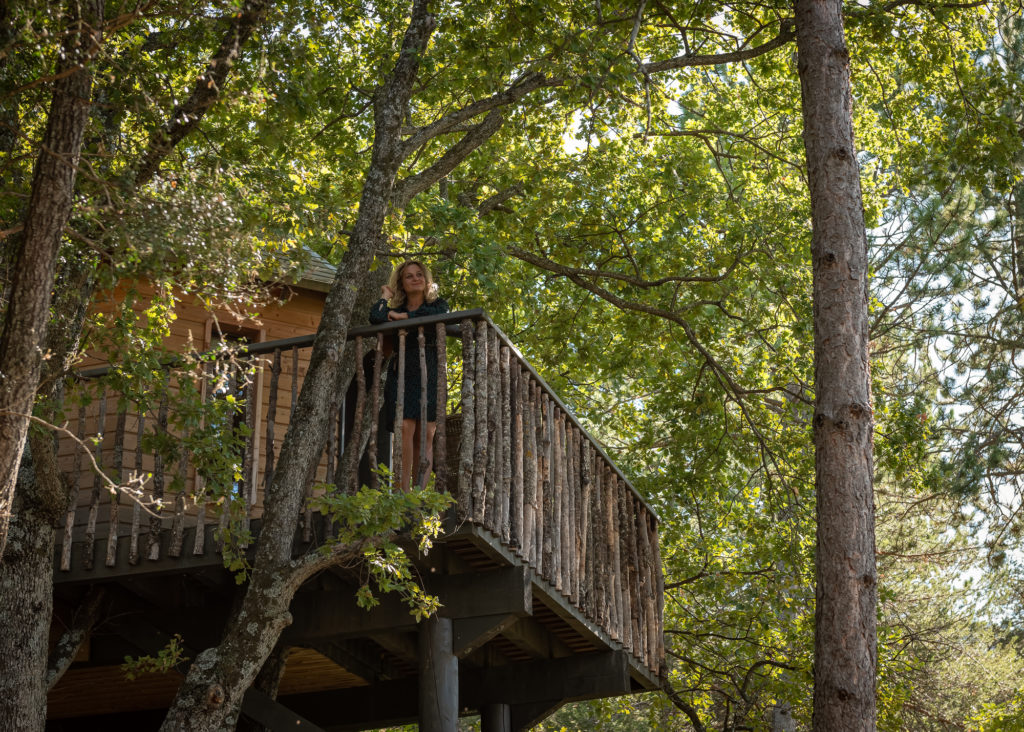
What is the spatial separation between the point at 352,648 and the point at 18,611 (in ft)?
10.7

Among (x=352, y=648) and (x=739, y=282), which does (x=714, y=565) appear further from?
(x=352, y=648)

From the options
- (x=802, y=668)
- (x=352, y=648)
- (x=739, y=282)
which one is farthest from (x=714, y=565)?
(x=352, y=648)

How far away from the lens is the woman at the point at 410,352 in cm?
750

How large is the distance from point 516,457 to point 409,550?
87 cm

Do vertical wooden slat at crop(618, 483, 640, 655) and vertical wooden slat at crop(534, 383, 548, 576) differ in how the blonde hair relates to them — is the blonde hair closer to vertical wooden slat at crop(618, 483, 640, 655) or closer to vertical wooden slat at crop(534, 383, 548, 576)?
vertical wooden slat at crop(534, 383, 548, 576)

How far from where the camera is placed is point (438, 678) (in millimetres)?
7465

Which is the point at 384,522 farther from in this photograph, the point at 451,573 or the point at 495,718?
the point at 495,718

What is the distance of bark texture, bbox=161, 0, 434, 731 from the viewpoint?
610 centimetres

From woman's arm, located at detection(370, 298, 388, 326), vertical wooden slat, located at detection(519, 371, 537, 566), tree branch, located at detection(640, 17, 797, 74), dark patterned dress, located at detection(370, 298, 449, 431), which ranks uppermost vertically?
tree branch, located at detection(640, 17, 797, 74)

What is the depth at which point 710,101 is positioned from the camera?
629 inches

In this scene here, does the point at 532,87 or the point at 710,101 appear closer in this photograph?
the point at 532,87

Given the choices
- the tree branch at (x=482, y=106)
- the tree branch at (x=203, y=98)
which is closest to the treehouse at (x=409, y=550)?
Result: the tree branch at (x=203, y=98)

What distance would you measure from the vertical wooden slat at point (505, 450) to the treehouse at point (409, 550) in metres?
0.01

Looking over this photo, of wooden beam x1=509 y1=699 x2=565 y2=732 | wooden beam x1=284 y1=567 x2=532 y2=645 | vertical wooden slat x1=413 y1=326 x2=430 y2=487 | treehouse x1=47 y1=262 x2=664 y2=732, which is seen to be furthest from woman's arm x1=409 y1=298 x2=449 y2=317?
wooden beam x1=509 y1=699 x2=565 y2=732
